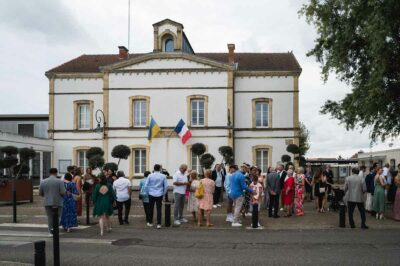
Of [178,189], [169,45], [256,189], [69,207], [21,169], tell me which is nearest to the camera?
[69,207]

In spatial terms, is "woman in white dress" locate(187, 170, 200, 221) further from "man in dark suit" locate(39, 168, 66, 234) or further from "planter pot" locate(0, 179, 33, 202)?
"planter pot" locate(0, 179, 33, 202)

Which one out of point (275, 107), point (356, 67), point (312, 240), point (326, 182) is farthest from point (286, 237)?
point (275, 107)

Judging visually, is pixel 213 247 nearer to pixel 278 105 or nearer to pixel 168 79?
pixel 168 79

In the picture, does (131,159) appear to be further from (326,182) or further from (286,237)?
(286,237)

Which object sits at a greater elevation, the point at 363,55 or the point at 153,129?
the point at 363,55

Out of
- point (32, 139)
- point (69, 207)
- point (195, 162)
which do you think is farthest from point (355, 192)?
point (32, 139)

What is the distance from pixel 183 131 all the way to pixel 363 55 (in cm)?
1363

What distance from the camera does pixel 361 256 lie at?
9773mm

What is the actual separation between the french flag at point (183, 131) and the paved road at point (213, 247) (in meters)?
16.5

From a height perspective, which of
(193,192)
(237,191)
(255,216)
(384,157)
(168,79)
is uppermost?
(168,79)

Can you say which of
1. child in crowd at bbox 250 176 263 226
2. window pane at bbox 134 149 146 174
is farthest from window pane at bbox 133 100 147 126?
child in crowd at bbox 250 176 263 226

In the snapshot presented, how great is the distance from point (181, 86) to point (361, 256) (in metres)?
23.4

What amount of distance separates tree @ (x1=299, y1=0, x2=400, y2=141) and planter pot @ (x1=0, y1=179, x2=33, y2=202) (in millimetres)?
13755

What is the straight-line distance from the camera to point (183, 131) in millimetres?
30625
